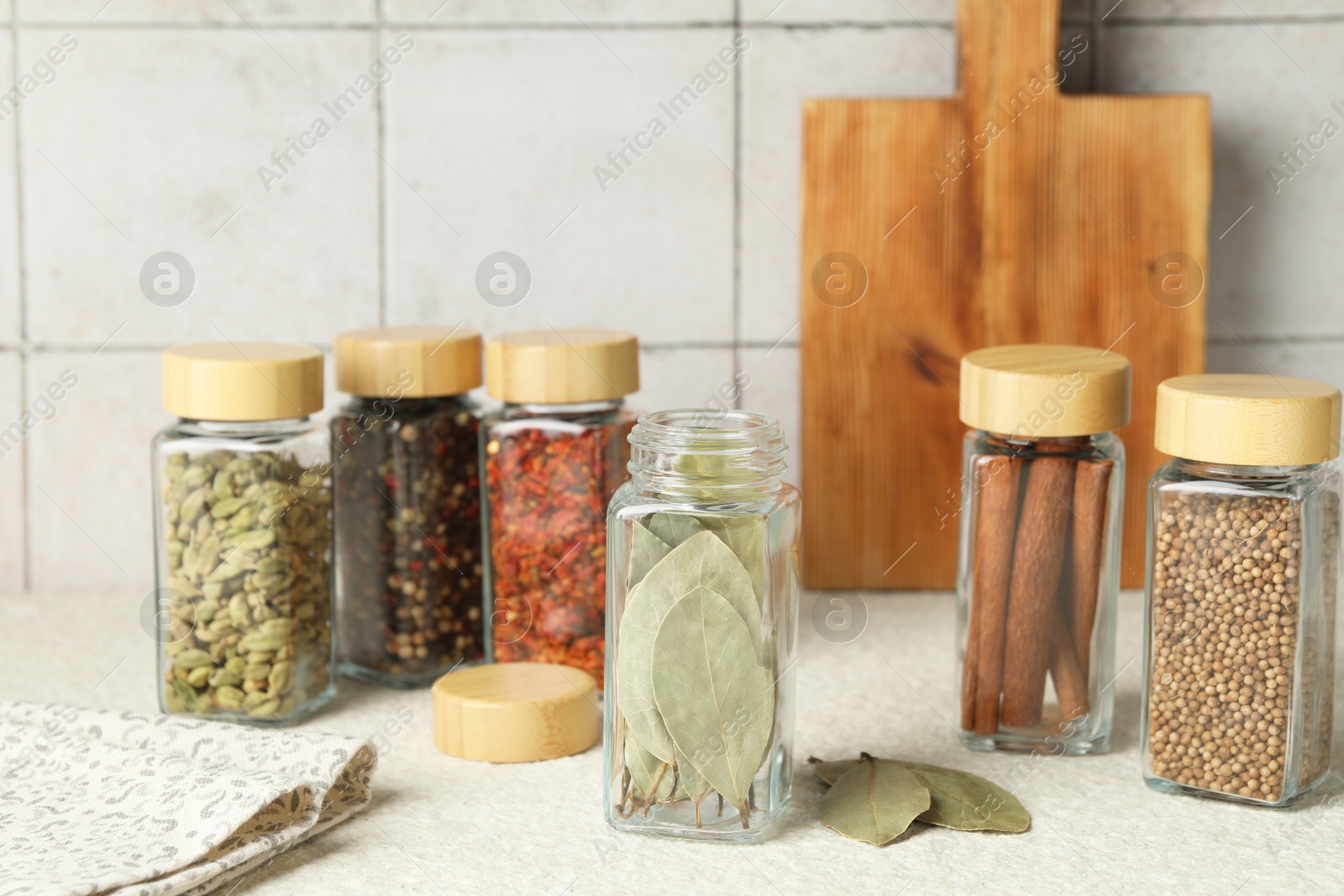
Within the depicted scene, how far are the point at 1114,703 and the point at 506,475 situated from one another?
17.3 inches

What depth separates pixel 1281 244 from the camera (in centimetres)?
109

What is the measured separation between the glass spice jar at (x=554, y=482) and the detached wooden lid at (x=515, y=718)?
0.20 ft

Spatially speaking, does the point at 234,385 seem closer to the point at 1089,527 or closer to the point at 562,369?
the point at 562,369

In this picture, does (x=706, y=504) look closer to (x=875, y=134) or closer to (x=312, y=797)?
(x=312, y=797)

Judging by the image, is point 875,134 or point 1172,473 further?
point 875,134

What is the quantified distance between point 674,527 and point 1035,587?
240 mm

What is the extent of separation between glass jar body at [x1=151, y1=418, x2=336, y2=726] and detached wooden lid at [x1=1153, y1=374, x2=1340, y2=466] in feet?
1.69

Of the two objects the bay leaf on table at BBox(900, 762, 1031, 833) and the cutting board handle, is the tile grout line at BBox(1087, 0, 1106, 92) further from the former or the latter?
the bay leaf on table at BBox(900, 762, 1031, 833)

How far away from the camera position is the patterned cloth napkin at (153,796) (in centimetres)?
59

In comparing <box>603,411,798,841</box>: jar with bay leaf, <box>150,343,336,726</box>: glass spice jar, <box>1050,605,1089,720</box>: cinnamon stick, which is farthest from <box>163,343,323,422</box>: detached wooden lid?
<box>1050,605,1089,720</box>: cinnamon stick

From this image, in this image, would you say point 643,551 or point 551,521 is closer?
point 643,551

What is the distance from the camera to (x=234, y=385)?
0.76 meters

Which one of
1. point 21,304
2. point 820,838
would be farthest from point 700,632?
point 21,304

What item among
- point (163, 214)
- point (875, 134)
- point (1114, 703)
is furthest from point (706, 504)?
point (163, 214)
